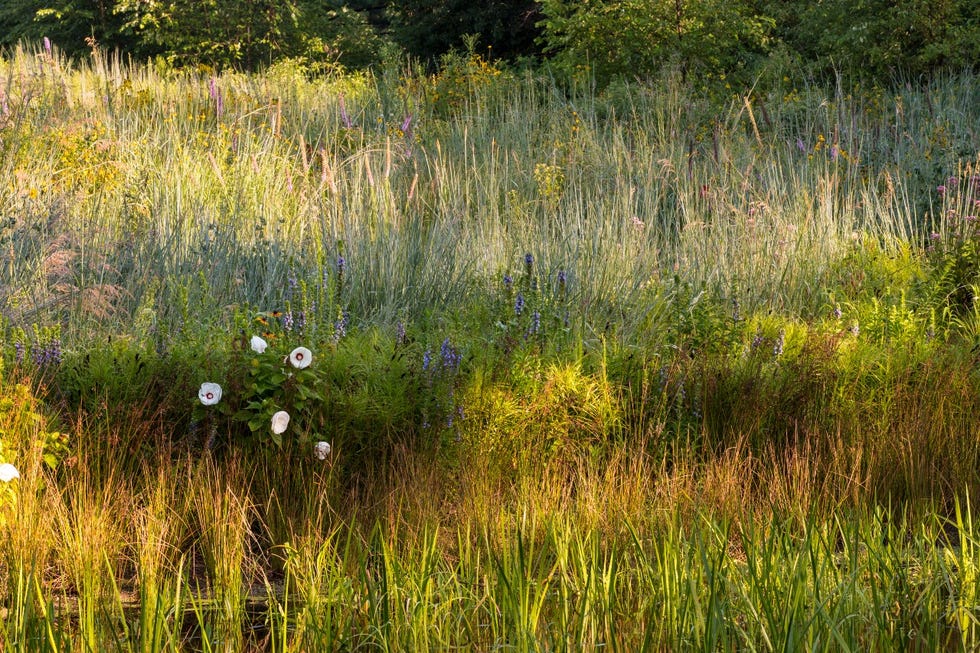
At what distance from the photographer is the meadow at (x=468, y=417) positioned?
2342 millimetres

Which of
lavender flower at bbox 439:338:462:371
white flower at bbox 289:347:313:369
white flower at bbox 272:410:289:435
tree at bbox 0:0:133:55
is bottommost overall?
tree at bbox 0:0:133:55

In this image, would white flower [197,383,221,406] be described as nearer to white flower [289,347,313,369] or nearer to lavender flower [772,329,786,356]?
white flower [289,347,313,369]

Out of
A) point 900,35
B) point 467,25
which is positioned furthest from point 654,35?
point 467,25

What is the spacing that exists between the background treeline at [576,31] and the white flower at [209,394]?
772 cm

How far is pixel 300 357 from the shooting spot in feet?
10.4

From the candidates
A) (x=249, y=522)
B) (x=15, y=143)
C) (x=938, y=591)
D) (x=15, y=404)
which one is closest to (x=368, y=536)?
(x=249, y=522)

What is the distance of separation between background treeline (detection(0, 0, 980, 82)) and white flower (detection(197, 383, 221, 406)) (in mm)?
7718

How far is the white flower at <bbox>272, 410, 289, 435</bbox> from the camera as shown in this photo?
10.3 ft

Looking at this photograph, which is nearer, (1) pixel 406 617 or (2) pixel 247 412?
(1) pixel 406 617

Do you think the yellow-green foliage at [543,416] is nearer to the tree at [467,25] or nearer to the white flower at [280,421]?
the white flower at [280,421]

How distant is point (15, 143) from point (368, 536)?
4953 millimetres

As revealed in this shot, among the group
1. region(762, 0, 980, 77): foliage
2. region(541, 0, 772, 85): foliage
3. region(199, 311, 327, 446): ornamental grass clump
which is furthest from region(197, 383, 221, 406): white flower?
region(762, 0, 980, 77): foliage

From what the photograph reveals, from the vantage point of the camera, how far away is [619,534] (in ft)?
9.05

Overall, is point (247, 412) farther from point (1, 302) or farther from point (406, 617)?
point (1, 302)
